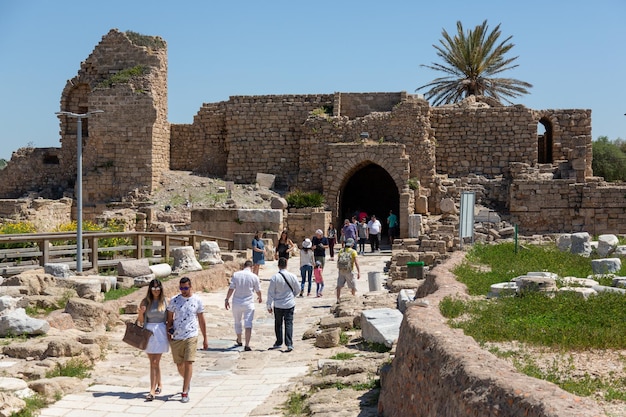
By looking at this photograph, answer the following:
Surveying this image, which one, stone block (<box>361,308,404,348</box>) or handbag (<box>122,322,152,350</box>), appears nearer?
handbag (<box>122,322,152,350</box>)

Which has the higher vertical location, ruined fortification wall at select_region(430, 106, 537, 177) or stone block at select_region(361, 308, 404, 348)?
ruined fortification wall at select_region(430, 106, 537, 177)

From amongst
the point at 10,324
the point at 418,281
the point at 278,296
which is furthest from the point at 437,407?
the point at 418,281

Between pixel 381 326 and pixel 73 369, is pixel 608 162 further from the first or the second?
pixel 73 369

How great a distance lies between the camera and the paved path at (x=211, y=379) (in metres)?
8.96

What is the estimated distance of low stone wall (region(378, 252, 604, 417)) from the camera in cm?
509

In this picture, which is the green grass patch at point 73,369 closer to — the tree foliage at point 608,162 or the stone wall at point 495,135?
the stone wall at point 495,135

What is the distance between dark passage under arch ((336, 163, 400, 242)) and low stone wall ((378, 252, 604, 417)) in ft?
84.6

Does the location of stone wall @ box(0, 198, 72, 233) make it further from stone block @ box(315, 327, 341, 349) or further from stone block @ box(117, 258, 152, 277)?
stone block @ box(315, 327, 341, 349)

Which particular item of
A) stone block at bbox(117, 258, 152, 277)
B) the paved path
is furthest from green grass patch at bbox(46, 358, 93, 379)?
stone block at bbox(117, 258, 152, 277)

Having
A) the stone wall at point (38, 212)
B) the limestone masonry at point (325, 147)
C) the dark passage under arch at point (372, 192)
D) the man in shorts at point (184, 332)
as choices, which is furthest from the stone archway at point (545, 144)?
the man in shorts at point (184, 332)

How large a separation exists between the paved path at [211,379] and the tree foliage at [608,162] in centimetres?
3433

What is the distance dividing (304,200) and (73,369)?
1873 cm

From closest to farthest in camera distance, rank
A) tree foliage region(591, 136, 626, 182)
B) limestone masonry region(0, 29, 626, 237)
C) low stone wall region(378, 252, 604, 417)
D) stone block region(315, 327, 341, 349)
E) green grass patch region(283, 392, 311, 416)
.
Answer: low stone wall region(378, 252, 604, 417), green grass patch region(283, 392, 311, 416), stone block region(315, 327, 341, 349), limestone masonry region(0, 29, 626, 237), tree foliage region(591, 136, 626, 182)

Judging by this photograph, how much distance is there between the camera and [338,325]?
12.7m
